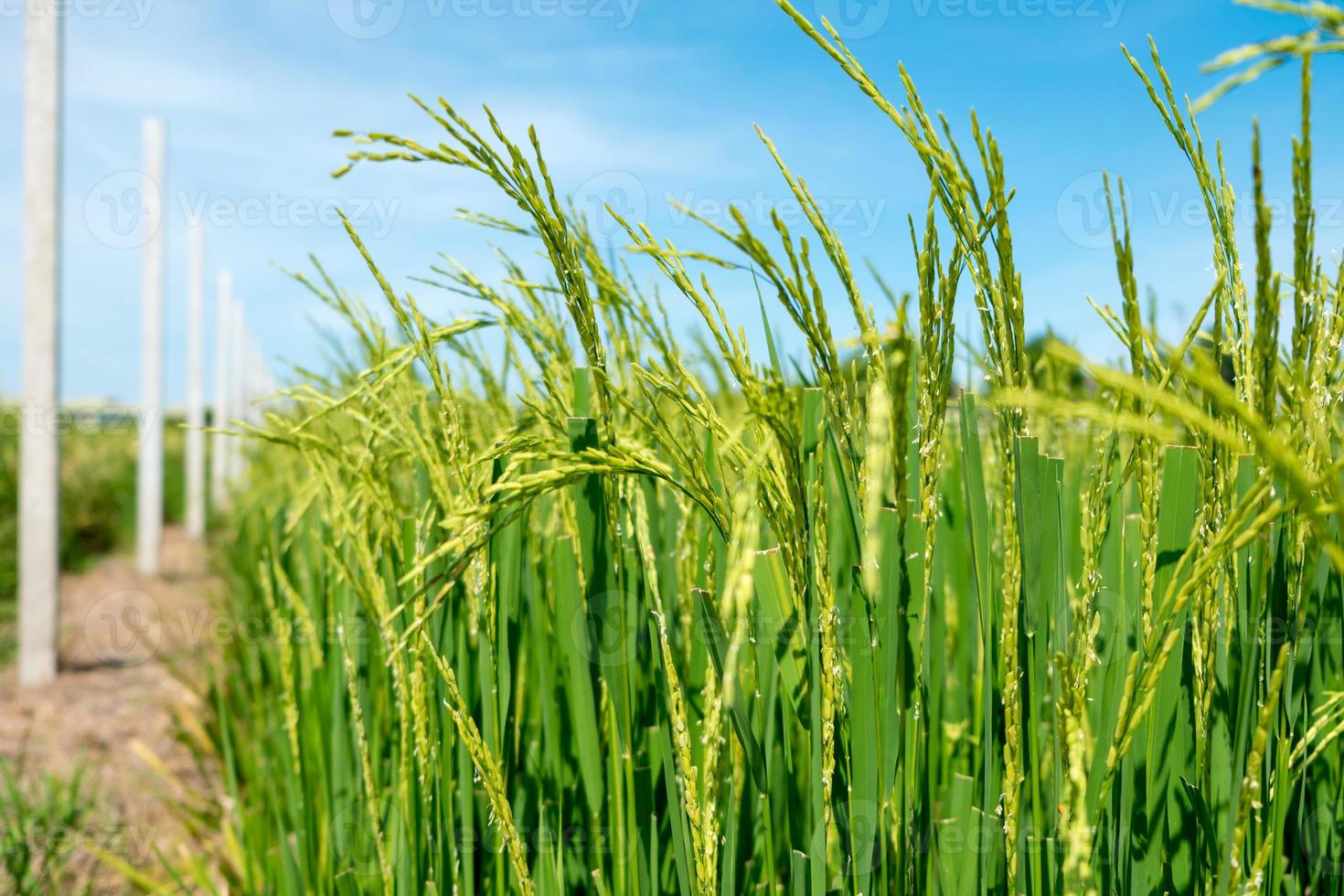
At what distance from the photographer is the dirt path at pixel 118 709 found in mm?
2410

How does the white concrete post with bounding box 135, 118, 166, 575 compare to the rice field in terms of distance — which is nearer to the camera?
the rice field

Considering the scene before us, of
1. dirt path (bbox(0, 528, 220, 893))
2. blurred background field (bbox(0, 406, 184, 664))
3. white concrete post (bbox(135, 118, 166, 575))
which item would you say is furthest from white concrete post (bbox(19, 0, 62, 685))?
white concrete post (bbox(135, 118, 166, 575))

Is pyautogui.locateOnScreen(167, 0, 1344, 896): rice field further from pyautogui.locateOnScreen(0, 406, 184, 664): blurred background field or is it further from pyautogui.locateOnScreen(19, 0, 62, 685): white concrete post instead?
pyautogui.locateOnScreen(0, 406, 184, 664): blurred background field

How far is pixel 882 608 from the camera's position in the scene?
695 mm

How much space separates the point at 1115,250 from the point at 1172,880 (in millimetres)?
629

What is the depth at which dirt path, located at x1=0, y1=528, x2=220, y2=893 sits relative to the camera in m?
2.41

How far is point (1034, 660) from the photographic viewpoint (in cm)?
75

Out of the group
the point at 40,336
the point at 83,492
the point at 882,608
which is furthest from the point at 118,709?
the point at 83,492

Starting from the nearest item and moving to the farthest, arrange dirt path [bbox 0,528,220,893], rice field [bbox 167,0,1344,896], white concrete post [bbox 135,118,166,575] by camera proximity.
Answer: rice field [bbox 167,0,1344,896] < dirt path [bbox 0,528,220,893] < white concrete post [bbox 135,118,166,575]

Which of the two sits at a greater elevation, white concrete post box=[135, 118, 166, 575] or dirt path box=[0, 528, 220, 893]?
white concrete post box=[135, 118, 166, 575]

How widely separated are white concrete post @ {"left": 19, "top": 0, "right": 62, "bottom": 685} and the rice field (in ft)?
14.6

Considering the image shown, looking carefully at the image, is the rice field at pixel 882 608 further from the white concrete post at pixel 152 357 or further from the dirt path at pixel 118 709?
the white concrete post at pixel 152 357

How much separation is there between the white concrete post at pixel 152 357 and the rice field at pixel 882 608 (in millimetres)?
8063

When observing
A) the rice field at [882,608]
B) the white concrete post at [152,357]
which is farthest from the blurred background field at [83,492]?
the rice field at [882,608]
